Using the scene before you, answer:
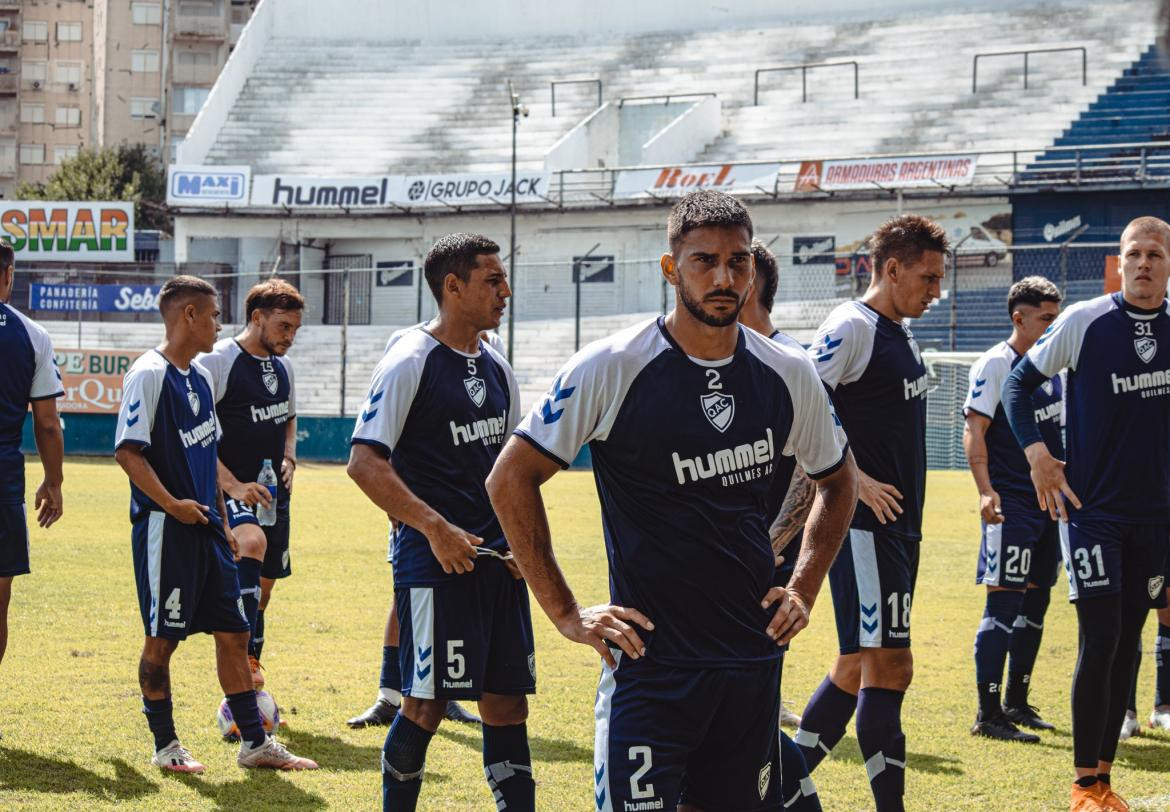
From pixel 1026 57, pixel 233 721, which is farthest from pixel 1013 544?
pixel 1026 57

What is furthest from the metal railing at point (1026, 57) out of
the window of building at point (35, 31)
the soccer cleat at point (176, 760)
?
the window of building at point (35, 31)

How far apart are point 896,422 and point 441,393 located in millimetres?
1877

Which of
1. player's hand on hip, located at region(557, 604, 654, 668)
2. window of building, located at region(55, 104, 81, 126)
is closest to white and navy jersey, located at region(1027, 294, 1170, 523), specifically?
player's hand on hip, located at region(557, 604, 654, 668)

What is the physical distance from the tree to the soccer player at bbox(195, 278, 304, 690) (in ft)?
195

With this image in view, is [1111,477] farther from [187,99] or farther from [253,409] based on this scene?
[187,99]

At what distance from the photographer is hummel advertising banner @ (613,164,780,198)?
40.6 meters

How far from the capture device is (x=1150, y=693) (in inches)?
360

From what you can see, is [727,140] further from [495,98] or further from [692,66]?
[495,98]

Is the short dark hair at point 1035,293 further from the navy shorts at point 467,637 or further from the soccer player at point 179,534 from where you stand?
the soccer player at point 179,534

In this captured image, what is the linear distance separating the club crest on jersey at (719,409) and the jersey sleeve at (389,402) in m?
1.95

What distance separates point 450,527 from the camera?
209 inches

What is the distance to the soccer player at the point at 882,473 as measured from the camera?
571 cm

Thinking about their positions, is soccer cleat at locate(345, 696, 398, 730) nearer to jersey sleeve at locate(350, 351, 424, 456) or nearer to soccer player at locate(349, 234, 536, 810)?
soccer player at locate(349, 234, 536, 810)

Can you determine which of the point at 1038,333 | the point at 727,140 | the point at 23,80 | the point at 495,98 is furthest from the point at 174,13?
the point at 1038,333
